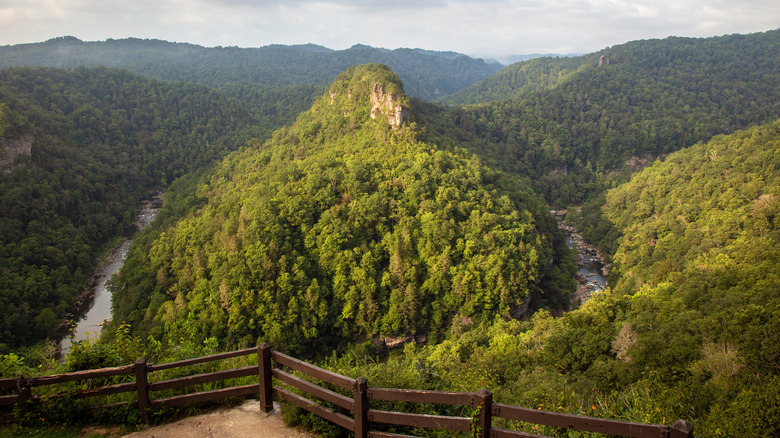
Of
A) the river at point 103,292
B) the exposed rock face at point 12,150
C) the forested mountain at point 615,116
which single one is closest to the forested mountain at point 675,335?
the river at point 103,292

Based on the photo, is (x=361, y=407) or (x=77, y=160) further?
(x=77, y=160)

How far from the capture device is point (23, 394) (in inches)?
328

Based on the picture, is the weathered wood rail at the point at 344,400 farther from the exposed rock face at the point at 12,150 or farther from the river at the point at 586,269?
the exposed rock face at the point at 12,150

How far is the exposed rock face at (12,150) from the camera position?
239 feet

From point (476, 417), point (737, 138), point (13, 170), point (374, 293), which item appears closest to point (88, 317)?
point (13, 170)

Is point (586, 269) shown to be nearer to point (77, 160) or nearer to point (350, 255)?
point (350, 255)

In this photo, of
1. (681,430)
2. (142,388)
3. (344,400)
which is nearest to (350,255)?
(142,388)

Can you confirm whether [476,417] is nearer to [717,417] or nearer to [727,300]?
[717,417]

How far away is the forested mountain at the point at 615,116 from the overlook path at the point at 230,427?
308 ft

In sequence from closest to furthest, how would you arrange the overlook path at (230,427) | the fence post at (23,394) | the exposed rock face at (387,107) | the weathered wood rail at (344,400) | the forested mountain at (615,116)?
the weathered wood rail at (344,400), the fence post at (23,394), the overlook path at (230,427), the exposed rock face at (387,107), the forested mountain at (615,116)

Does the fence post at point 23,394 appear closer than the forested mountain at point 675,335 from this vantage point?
Yes

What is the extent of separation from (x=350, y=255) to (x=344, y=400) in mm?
45407

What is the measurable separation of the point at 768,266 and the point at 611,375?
64.0 feet

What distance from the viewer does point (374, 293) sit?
50.8 metres
